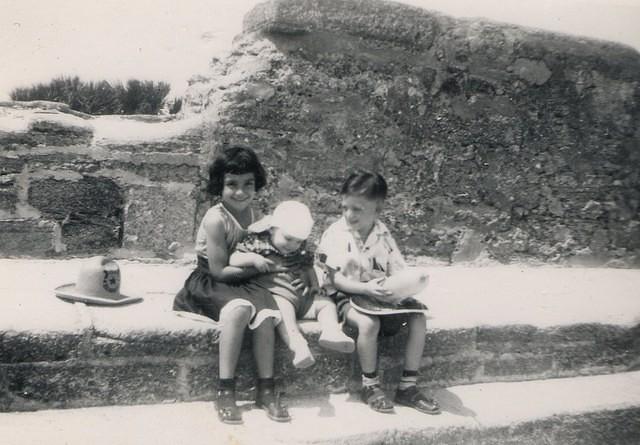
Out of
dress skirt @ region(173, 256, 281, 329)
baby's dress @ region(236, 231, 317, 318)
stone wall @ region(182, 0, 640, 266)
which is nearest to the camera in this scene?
dress skirt @ region(173, 256, 281, 329)

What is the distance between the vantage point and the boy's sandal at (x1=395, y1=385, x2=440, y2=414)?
8.87 feet

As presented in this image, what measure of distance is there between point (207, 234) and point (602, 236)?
3.24 metres

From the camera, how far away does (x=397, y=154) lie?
165 inches

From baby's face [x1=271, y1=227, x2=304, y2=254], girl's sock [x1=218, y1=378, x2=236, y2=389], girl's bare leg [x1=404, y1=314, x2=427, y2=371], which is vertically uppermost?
baby's face [x1=271, y1=227, x2=304, y2=254]

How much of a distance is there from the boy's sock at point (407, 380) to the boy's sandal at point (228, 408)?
742 millimetres

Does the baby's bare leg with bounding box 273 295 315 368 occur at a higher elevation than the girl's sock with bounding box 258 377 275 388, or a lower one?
higher

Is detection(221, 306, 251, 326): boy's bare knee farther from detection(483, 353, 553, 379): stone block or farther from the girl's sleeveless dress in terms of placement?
detection(483, 353, 553, 379): stone block

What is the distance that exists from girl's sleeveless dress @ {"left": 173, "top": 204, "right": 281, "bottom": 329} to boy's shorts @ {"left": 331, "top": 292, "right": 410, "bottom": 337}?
1.11ft

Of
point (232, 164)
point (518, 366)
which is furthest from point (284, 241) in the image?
point (518, 366)

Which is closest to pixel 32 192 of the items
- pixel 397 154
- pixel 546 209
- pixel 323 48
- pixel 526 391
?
pixel 323 48

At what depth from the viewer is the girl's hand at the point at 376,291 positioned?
278 cm

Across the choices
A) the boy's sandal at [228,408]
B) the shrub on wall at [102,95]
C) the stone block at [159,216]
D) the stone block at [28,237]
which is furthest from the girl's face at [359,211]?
the shrub on wall at [102,95]

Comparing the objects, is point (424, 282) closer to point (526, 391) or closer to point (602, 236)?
point (526, 391)

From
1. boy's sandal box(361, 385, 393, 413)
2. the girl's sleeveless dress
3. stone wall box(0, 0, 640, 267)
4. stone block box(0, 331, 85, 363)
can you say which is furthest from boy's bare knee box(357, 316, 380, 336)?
stone wall box(0, 0, 640, 267)
